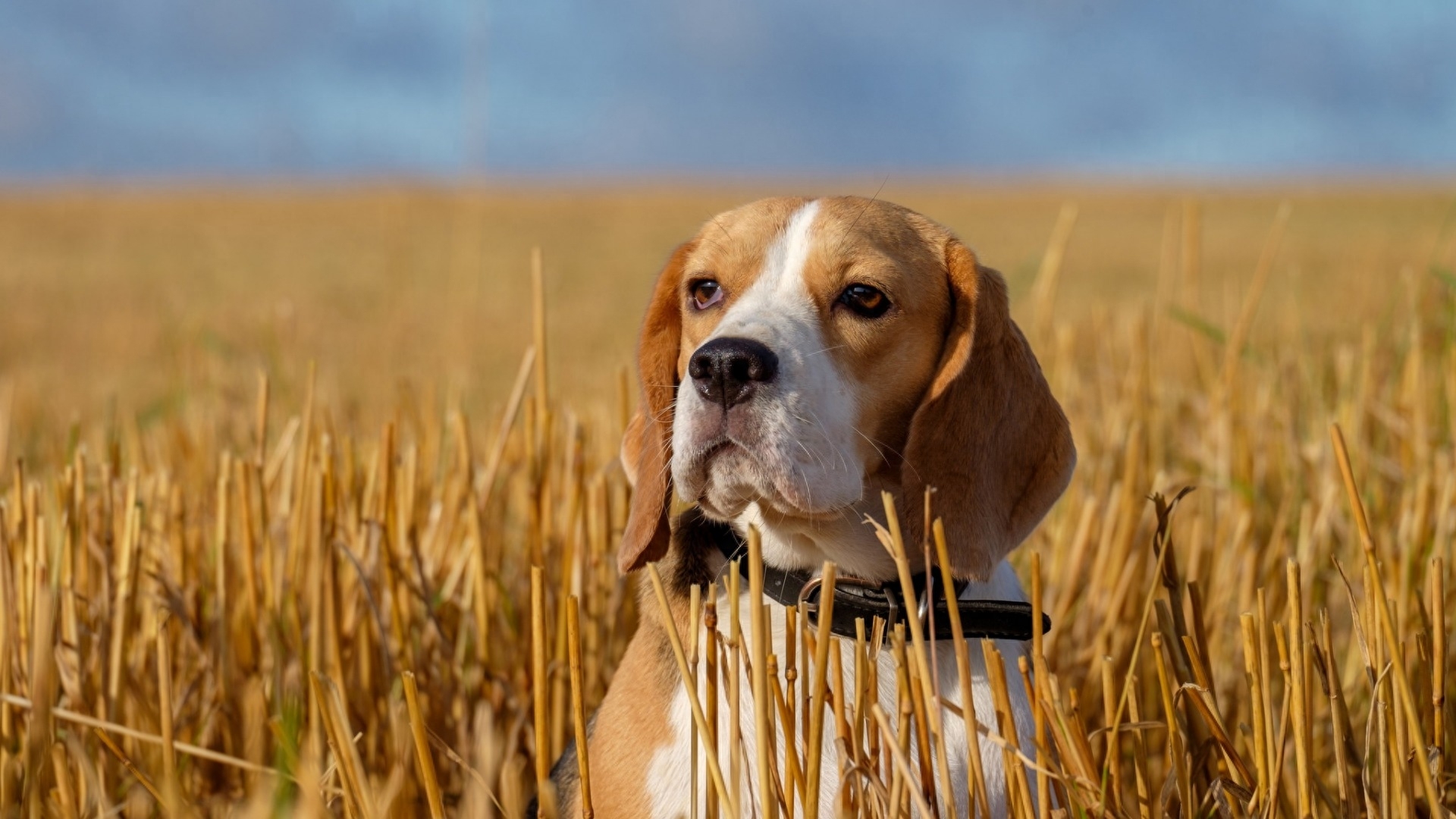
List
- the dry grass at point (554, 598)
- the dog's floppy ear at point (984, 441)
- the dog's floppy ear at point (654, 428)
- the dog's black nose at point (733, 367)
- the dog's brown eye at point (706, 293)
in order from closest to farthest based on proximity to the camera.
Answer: the dry grass at point (554, 598) < the dog's black nose at point (733, 367) < the dog's floppy ear at point (984, 441) < the dog's floppy ear at point (654, 428) < the dog's brown eye at point (706, 293)

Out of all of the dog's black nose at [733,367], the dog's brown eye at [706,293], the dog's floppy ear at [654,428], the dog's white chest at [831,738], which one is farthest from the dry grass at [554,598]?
the dog's brown eye at [706,293]

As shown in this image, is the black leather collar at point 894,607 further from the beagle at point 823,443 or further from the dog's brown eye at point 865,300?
the dog's brown eye at point 865,300

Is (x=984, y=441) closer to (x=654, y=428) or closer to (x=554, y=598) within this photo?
(x=654, y=428)

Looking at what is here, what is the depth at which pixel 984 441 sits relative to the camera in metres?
2.74

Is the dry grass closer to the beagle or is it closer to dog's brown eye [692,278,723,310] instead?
the beagle

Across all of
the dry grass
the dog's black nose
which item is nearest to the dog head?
the dog's black nose

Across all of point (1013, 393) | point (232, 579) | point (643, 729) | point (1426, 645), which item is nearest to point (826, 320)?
point (1013, 393)

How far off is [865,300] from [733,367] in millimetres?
487

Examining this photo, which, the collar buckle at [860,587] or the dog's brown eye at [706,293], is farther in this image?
the dog's brown eye at [706,293]

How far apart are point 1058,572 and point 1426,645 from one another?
1327mm

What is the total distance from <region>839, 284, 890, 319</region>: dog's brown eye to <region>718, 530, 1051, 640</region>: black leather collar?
58cm

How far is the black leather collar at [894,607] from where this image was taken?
2.59 meters

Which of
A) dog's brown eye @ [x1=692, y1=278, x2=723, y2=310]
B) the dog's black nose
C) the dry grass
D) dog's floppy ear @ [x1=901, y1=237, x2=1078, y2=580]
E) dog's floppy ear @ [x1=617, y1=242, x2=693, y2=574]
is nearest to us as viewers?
the dry grass

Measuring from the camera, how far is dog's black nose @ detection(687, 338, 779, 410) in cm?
252
